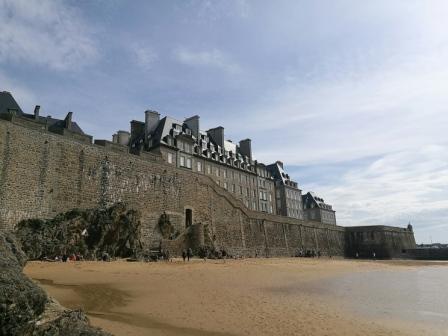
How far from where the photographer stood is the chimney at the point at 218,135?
5741 cm

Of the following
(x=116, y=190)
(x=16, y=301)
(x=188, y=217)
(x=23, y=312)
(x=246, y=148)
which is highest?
(x=246, y=148)

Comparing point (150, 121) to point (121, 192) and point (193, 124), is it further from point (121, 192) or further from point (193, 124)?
point (121, 192)

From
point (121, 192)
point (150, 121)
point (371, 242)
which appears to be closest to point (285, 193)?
point (371, 242)

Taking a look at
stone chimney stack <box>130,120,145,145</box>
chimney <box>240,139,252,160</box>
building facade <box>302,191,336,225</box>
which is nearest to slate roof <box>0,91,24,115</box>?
stone chimney stack <box>130,120,145,145</box>

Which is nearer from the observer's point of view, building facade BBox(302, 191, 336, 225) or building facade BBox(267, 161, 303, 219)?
building facade BBox(267, 161, 303, 219)

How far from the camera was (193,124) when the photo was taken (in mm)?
53500

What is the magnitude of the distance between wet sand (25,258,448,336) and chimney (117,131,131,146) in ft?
96.7

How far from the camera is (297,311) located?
12.0 metres

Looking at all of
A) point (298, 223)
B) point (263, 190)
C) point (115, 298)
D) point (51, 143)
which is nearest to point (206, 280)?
point (115, 298)

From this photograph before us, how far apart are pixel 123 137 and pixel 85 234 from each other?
25.4 m

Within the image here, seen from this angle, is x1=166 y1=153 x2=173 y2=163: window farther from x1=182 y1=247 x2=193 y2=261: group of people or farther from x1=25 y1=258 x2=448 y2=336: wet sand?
x1=25 y1=258 x2=448 y2=336: wet sand

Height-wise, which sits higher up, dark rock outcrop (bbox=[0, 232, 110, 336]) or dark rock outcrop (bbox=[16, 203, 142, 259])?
dark rock outcrop (bbox=[16, 203, 142, 259])

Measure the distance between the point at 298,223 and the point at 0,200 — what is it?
40.5 m

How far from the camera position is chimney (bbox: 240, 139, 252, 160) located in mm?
63969
